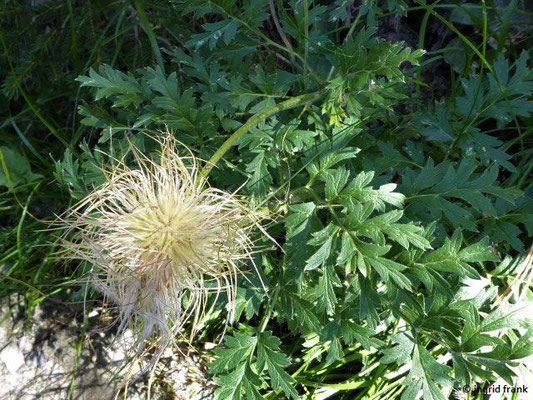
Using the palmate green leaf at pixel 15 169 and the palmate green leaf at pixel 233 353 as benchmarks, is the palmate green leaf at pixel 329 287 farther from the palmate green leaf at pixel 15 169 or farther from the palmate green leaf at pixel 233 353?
the palmate green leaf at pixel 15 169

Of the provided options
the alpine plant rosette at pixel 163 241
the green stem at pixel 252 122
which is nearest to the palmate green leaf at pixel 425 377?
the alpine plant rosette at pixel 163 241

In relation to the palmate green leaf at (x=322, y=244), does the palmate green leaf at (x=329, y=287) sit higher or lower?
lower

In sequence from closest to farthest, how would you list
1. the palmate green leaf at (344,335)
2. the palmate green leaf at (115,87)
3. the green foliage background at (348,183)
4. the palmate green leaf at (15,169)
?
the green foliage background at (348,183) → the palmate green leaf at (344,335) → the palmate green leaf at (115,87) → the palmate green leaf at (15,169)

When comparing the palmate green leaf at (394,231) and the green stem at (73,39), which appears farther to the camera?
the green stem at (73,39)

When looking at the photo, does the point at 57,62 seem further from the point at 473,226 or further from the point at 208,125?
the point at 473,226

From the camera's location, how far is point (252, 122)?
2.25 metres

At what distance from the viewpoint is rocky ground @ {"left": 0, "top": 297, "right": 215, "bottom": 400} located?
2.90 m

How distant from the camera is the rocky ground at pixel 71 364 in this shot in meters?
2.90

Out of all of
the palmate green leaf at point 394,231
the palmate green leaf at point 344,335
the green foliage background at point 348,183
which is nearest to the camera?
the palmate green leaf at point 394,231

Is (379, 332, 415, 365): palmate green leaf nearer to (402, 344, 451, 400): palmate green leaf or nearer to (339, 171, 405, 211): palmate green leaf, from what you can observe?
(402, 344, 451, 400): palmate green leaf

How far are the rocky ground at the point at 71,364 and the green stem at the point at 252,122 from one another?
107 cm

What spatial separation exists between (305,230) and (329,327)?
38 cm

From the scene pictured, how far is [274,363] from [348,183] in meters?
0.67

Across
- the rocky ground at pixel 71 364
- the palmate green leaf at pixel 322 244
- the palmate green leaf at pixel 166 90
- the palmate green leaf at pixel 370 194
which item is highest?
the palmate green leaf at pixel 166 90
